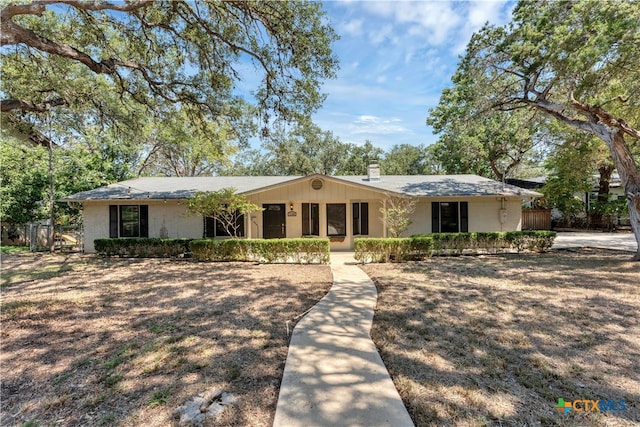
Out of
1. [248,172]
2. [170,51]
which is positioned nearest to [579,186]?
[170,51]

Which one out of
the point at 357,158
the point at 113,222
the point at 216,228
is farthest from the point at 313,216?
the point at 357,158

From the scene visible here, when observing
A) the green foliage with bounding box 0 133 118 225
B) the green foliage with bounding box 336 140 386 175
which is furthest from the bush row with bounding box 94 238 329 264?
the green foliage with bounding box 336 140 386 175

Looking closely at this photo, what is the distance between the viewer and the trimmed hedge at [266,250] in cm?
1066

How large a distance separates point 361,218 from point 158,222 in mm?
9230

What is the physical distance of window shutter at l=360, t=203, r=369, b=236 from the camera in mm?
14023

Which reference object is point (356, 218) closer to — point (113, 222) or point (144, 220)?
point (144, 220)

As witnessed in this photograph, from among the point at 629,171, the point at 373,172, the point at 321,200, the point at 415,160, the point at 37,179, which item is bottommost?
the point at 321,200

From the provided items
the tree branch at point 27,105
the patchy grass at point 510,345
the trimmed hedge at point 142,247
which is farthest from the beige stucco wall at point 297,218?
the patchy grass at point 510,345

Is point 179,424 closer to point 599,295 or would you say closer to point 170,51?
point 599,295

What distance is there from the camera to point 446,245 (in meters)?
12.3

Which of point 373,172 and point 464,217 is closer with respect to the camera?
point 464,217

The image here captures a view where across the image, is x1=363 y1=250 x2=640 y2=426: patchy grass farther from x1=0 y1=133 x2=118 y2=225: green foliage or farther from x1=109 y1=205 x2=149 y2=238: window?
x1=0 y1=133 x2=118 y2=225: green foliage

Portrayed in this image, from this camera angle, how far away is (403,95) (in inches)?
505

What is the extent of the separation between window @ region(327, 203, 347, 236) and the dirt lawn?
218 inches
